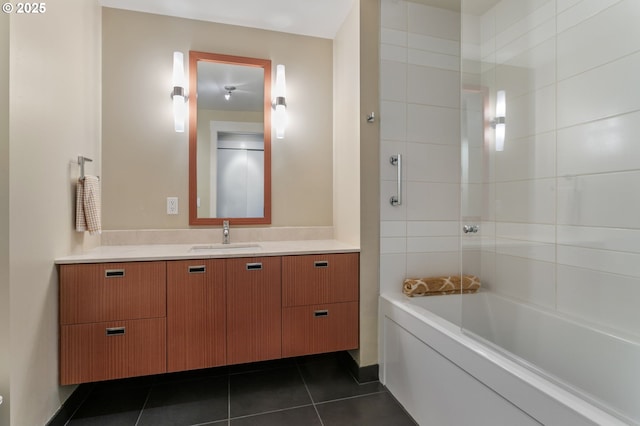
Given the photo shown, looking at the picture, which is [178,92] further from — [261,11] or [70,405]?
[70,405]

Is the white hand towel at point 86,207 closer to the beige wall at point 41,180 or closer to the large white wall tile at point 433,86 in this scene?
the beige wall at point 41,180

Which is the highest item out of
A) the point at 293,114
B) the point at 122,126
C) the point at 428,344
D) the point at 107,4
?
the point at 107,4

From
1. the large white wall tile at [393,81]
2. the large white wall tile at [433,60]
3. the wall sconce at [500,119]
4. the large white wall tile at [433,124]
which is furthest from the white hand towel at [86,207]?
the wall sconce at [500,119]

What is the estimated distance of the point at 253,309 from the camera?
5.80 ft

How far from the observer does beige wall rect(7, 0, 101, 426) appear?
122 cm

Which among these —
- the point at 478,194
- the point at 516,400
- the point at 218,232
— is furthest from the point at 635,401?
the point at 218,232

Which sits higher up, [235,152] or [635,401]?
[235,152]

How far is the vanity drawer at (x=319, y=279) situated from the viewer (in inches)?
71.7

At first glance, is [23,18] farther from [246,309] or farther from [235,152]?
[246,309]

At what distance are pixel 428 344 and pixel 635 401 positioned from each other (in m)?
0.80

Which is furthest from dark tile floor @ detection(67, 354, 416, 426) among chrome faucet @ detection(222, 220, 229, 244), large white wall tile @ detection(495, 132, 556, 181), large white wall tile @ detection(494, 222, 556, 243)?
large white wall tile @ detection(495, 132, 556, 181)

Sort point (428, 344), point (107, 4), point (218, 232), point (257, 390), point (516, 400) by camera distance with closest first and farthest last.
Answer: point (516, 400) < point (428, 344) < point (257, 390) < point (107, 4) < point (218, 232)

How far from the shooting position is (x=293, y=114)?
233cm

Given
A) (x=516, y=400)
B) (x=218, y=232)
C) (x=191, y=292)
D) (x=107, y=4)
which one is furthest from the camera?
(x=218, y=232)
